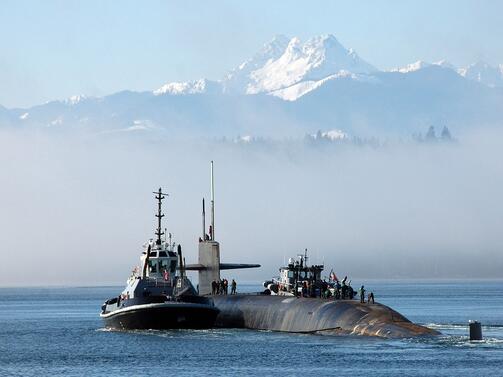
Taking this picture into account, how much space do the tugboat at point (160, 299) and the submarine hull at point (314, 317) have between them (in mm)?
4913

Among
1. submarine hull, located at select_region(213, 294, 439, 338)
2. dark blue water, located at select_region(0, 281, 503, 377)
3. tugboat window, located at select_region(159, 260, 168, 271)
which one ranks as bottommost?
dark blue water, located at select_region(0, 281, 503, 377)

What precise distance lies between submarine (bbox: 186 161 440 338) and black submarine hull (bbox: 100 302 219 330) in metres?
5.31

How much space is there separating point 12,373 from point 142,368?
6.93 metres

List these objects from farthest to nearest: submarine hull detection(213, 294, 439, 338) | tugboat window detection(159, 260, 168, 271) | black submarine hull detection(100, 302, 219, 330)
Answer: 1. tugboat window detection(159, 260, 168, 271)
2. black submarine hull detection(100, 302, 219, 330)
3. submarine hull detection(213, 294, 439, 338)

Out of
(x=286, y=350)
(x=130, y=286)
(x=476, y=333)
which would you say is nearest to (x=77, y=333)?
(x=130, y=286)

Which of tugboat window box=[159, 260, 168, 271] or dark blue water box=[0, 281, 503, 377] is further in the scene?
tugboat window box=[159, 260, 168, 271]

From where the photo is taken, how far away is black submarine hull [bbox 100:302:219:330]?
85.4 m

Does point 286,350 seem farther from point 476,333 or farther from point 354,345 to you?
point 476,333

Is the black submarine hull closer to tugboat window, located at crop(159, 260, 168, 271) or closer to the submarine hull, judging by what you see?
tugboat window, located at crop(159, 260, 168, 271)

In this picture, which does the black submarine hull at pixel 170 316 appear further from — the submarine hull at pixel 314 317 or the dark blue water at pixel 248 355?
the submarine hull at pixel 314 317

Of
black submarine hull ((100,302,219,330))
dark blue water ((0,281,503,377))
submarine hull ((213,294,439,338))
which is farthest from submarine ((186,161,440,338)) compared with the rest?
black submarine hull ((100,302,219,330))

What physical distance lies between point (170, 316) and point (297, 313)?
29.3ft

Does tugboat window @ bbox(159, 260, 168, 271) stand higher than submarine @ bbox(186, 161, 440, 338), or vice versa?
tugboat window @ bbox(159, 260, 168, 271)

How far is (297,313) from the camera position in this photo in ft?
283
